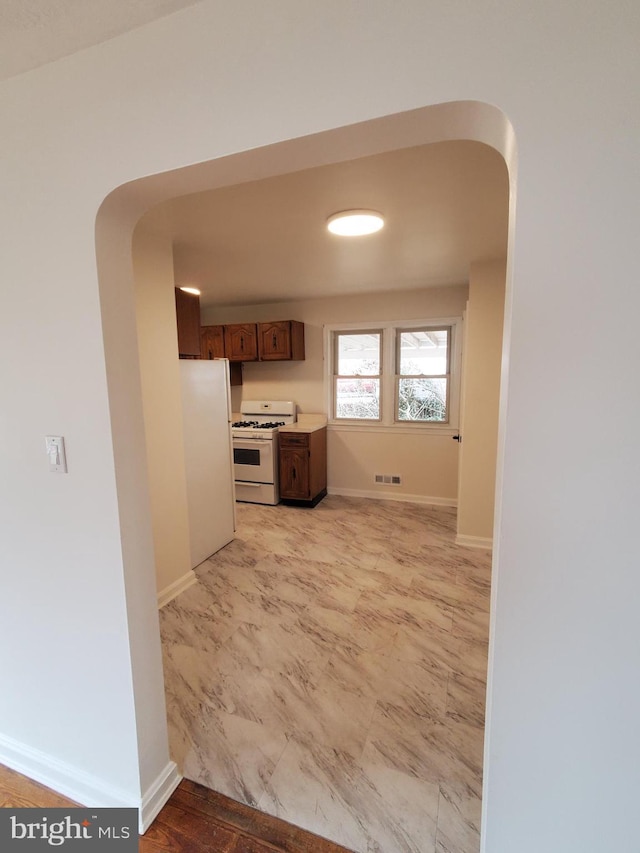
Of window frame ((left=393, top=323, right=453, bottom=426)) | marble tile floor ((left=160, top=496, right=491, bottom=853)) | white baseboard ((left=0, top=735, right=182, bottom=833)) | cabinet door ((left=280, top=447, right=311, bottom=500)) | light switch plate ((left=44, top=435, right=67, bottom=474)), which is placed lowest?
marble tile floor ((left=160, top=496, right=491, bottom=853))

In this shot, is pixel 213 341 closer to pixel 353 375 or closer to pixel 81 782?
pixel 353 375

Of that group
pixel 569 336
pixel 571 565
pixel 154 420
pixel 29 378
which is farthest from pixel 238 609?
pixel 569 336

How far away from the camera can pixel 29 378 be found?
1247 mm

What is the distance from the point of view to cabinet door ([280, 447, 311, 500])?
14.3 feet

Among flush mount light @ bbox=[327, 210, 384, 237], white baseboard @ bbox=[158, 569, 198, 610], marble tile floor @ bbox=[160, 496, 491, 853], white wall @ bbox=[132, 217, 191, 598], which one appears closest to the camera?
marble tile floor @ bbox=[160, 496, 491, 853]

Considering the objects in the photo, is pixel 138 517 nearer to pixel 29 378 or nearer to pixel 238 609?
pixel 29 378

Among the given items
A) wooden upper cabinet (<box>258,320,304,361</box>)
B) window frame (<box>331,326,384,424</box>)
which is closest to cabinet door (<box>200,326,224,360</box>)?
wooden upper cabinet (<box>258,320,304,361</box>)

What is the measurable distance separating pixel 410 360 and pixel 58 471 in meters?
3.89

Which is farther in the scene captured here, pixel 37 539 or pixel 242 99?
pixel 37 539

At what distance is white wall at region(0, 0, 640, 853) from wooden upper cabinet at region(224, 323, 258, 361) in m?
3.51

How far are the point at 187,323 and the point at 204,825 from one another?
2822 mm

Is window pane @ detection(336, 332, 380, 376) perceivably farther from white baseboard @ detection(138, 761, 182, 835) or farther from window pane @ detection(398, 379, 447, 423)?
white baseboard @ detection(138, 761, 182, 835)

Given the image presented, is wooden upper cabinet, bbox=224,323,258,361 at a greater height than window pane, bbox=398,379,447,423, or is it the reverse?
wooden upper cabinet, bbox=224,323,258,361

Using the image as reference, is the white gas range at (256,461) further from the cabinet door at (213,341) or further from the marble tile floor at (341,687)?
the marble tile floor at (341,687)
